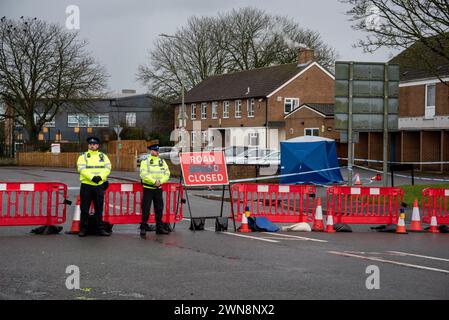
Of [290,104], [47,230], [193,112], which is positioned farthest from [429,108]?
[47,230]

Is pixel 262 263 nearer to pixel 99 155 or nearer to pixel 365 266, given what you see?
pixel 365 266

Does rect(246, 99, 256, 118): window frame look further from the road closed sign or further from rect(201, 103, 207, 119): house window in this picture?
the road closed sign

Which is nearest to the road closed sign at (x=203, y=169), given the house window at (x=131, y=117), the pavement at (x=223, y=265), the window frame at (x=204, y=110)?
the pavement at (x=223, y=265)

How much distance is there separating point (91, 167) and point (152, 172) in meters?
1.26

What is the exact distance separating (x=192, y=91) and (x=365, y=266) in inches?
2404

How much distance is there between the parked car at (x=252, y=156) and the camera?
3811 centimetres

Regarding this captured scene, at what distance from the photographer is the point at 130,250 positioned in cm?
1155

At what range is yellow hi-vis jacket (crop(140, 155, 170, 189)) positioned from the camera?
14.0 meters

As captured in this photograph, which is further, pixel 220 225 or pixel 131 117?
pixel 131 117

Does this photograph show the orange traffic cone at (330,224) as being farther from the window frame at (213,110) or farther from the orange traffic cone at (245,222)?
the window frame at (213,110)

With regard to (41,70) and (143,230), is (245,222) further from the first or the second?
(41,70)

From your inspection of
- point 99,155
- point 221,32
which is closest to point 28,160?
point 221,32

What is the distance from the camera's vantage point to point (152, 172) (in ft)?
46.1

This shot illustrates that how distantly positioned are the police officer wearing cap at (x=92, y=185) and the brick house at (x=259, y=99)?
41.8 metres
